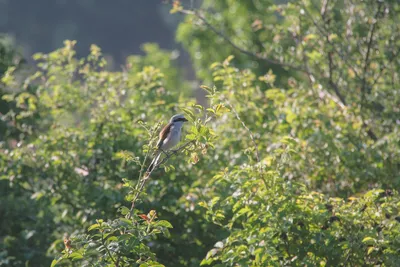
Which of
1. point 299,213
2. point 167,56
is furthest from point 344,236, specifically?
point 167,56

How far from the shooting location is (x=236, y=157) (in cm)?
665

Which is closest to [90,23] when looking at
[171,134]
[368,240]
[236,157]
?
[236,157]

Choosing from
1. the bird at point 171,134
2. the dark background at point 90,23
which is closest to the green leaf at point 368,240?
the bird at point 171,134

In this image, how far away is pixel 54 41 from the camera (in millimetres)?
50500

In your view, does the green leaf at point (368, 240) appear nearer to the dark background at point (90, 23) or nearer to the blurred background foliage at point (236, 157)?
the blurred background foliage at point (236, 157)

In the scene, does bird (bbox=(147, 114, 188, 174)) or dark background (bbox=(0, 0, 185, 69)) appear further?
dark background (bbox=(0, 0, 185, 69))

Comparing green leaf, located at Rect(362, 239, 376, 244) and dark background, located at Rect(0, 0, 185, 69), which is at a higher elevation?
dark background, located at Rect(0, 0, 185, 69)

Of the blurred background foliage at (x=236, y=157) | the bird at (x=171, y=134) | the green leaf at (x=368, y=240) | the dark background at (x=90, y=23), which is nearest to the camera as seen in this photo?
the green leaf at (x=368, y=240)

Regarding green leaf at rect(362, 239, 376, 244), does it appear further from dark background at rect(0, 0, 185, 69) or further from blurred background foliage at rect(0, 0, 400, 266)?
dark background at rect(0, 0, 185, 69)

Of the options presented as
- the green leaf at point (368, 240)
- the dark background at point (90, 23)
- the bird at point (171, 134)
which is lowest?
the green leaf at point (368, 240)

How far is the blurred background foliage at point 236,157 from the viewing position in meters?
5.06

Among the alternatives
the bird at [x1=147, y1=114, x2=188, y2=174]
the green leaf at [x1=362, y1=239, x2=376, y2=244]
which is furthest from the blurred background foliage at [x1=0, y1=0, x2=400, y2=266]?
the bird at [x1=147, y1=114, x2=188, y2=174]

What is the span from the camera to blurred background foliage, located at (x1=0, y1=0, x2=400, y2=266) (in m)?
5.06

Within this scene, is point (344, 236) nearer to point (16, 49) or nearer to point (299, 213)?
point (299, 213)
